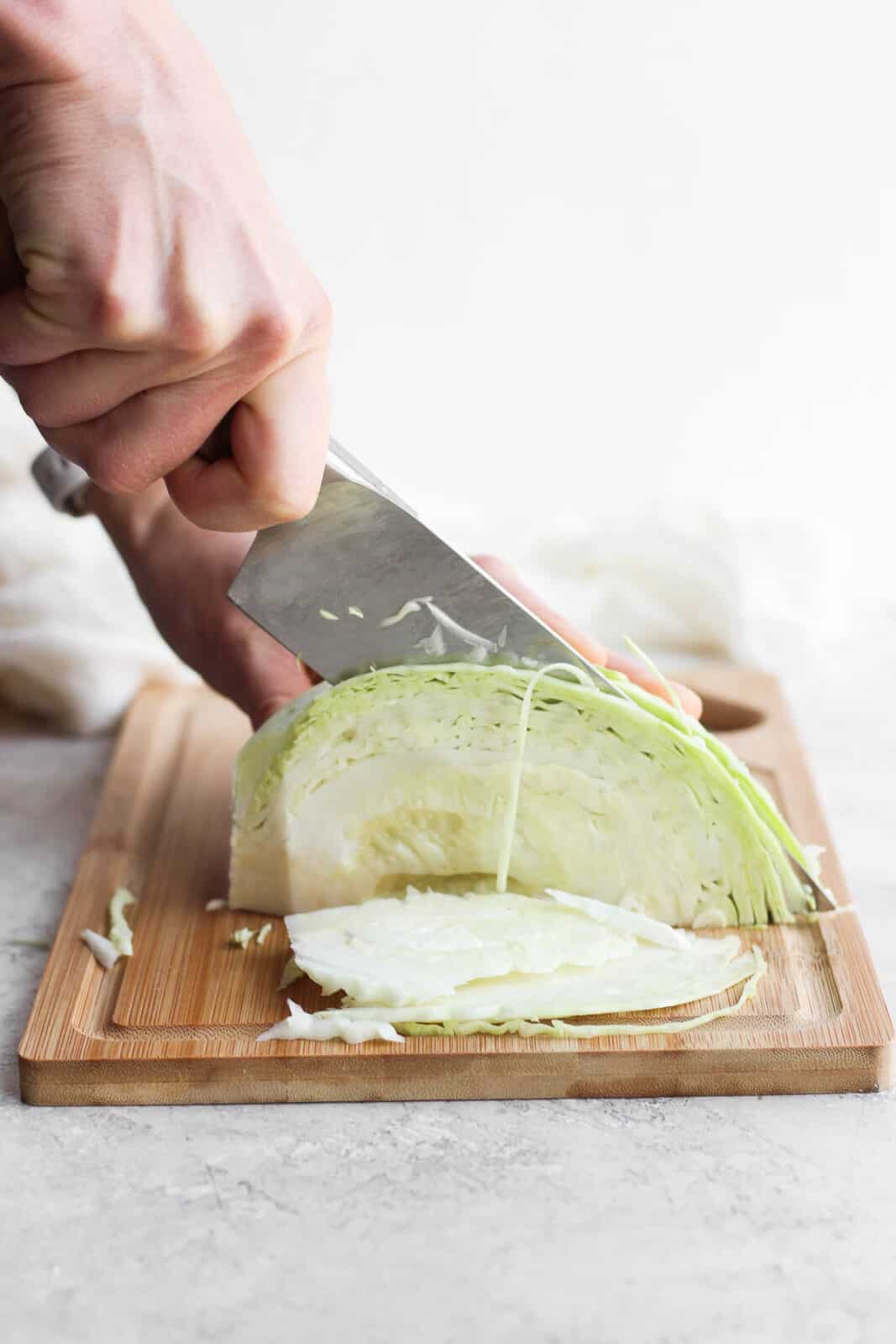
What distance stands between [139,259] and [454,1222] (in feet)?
2.88

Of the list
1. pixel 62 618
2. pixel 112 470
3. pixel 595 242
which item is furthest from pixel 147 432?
pixel 595 242

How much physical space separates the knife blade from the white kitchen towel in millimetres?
767

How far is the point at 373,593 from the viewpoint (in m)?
1.78

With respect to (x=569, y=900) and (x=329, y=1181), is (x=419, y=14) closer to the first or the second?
(x=569, y=900)

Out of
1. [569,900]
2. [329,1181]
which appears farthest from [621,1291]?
[569,900]

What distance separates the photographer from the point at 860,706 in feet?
8.71

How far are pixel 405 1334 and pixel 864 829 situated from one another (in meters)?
1.19

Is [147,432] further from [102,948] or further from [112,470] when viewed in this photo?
[102,948]

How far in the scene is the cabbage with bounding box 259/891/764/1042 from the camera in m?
1.56

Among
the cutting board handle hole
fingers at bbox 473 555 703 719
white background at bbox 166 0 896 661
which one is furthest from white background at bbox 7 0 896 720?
fingers at bbox 473 555 703 719

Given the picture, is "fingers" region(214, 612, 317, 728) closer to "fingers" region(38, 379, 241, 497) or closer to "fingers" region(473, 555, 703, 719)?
"fingers" region(473, 555, 703, 719)

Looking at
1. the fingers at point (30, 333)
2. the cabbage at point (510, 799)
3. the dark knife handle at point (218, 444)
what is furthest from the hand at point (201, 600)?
the fingers at point (30, 333)

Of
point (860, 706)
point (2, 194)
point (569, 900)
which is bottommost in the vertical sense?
point (860, 706)

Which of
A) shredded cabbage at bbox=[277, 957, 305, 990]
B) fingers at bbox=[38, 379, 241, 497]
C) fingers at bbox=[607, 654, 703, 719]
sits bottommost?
shredded cabbage at bbox=[277, 957, 305, 990]
